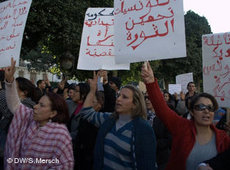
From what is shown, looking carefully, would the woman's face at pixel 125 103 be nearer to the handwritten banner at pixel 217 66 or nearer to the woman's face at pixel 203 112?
the woman's face at pixel 203 112

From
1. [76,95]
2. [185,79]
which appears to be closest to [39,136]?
[76,95]

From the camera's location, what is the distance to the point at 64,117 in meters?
2.72

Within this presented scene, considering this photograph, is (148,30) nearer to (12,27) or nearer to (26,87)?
(26,87)

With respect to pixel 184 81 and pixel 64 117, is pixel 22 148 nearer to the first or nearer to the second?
pixel 64 117

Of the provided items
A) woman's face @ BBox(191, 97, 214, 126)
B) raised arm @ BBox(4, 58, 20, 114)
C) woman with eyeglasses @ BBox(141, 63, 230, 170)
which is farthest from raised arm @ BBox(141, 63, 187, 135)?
raised arm @ BBox(4, 58, 20, 114)

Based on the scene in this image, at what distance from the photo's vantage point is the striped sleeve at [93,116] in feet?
9.49

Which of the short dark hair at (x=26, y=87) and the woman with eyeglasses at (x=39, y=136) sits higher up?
the short dark hair at (x=26, y=87)

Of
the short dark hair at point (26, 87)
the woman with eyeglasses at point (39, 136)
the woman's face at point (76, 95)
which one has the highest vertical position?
the short dark hair at point (26, 87)

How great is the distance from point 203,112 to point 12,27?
2.86m

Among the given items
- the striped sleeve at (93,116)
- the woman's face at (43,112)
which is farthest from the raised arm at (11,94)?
the striped sleeve at (93,116)

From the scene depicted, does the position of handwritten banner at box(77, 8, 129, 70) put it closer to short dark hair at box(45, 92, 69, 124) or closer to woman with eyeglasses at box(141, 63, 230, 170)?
short dark hair at box(45, 92, 69, 124)

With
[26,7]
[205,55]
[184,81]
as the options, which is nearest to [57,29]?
[184,81]

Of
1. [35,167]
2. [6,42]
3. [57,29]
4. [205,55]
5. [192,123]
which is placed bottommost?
[35,167]

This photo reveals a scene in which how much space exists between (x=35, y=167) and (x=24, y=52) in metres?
11.6
